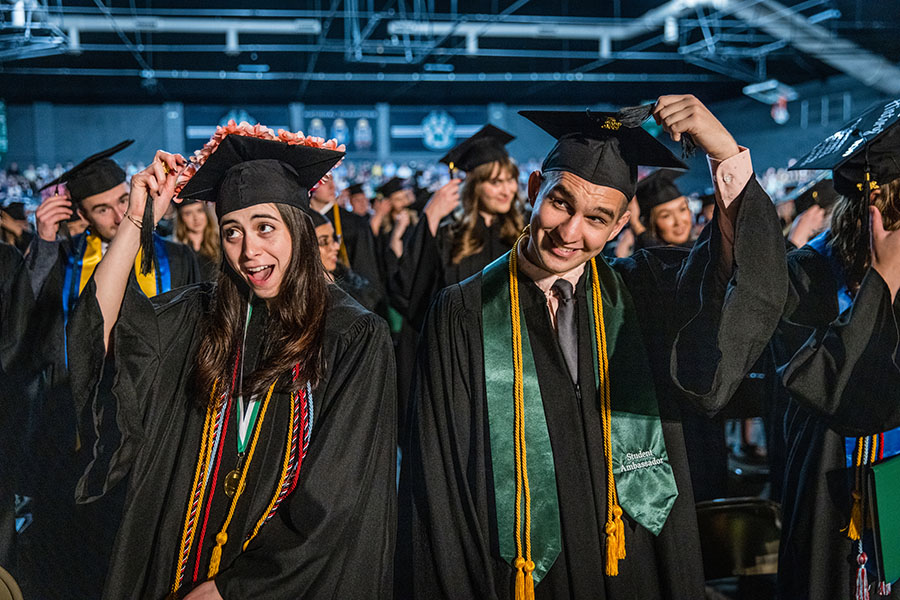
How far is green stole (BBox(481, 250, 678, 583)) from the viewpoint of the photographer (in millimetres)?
1983

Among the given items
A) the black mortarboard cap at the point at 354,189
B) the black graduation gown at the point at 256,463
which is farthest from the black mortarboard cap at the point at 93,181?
the black mortarboard cap at the point at 354,189

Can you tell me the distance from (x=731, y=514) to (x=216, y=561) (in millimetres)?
1747

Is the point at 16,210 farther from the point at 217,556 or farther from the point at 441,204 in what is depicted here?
the point at 217,556

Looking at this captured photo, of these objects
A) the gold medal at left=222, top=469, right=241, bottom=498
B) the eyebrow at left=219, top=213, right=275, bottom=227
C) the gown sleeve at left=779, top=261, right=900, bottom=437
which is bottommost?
the gold medal at left=222, top=469, right=241, bottom=498

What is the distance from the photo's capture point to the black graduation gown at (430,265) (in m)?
4.76

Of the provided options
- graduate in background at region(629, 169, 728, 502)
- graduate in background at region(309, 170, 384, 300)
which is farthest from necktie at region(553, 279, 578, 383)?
graduate in background at region(309, 170, 384, 300)

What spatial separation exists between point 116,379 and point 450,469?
0.91m

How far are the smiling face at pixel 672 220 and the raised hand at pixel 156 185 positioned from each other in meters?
3.58

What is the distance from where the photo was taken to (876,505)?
6.59 feet

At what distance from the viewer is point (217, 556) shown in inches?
77.1

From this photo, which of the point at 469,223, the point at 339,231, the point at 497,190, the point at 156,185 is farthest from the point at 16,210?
the point at 156,185

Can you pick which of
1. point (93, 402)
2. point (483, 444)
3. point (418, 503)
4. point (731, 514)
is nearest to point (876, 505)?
point (731, 514)

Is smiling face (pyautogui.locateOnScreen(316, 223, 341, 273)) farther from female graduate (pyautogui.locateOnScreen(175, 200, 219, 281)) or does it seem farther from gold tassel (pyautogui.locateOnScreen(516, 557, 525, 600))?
gold tassel (pyautogui.locateOnScreen(516, 557, 525, 600))

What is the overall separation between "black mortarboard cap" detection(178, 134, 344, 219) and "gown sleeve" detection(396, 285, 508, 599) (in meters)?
0.53
